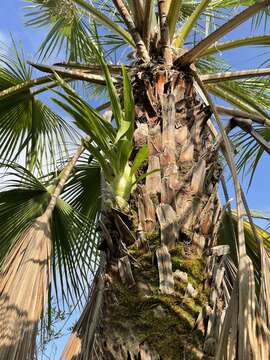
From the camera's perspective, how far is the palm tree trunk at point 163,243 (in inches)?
85.4

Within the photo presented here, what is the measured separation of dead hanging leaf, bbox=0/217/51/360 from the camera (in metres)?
2.24

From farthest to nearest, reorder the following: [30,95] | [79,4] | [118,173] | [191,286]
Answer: [30,95], [79,4], [118,173], [191,286]

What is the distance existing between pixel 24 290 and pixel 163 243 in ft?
2.23

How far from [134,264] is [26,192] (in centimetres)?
165

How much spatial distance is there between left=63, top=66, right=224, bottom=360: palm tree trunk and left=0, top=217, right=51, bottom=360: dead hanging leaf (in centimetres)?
25

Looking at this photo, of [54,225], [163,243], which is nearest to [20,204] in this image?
[54,225]

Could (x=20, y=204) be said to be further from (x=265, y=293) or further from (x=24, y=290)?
(x=265, y=293)

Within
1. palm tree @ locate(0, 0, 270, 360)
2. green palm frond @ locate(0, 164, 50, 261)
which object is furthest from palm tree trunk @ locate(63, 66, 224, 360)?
green palm frond @ locate(0, 164, 50, 261)

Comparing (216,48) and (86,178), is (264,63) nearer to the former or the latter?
(216,48)

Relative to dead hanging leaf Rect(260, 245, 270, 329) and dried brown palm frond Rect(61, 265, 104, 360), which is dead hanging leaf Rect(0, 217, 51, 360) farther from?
dead hanging leaf Rect(260, 245, 270, 329)

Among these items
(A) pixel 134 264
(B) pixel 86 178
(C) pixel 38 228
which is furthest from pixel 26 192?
(A) pixel 134 264

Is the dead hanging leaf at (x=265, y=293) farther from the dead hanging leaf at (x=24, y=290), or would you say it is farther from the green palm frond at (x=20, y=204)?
the green palm frond at (x=20, y=204)

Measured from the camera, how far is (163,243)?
93.1 inches

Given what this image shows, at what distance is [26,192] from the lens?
3.77m
